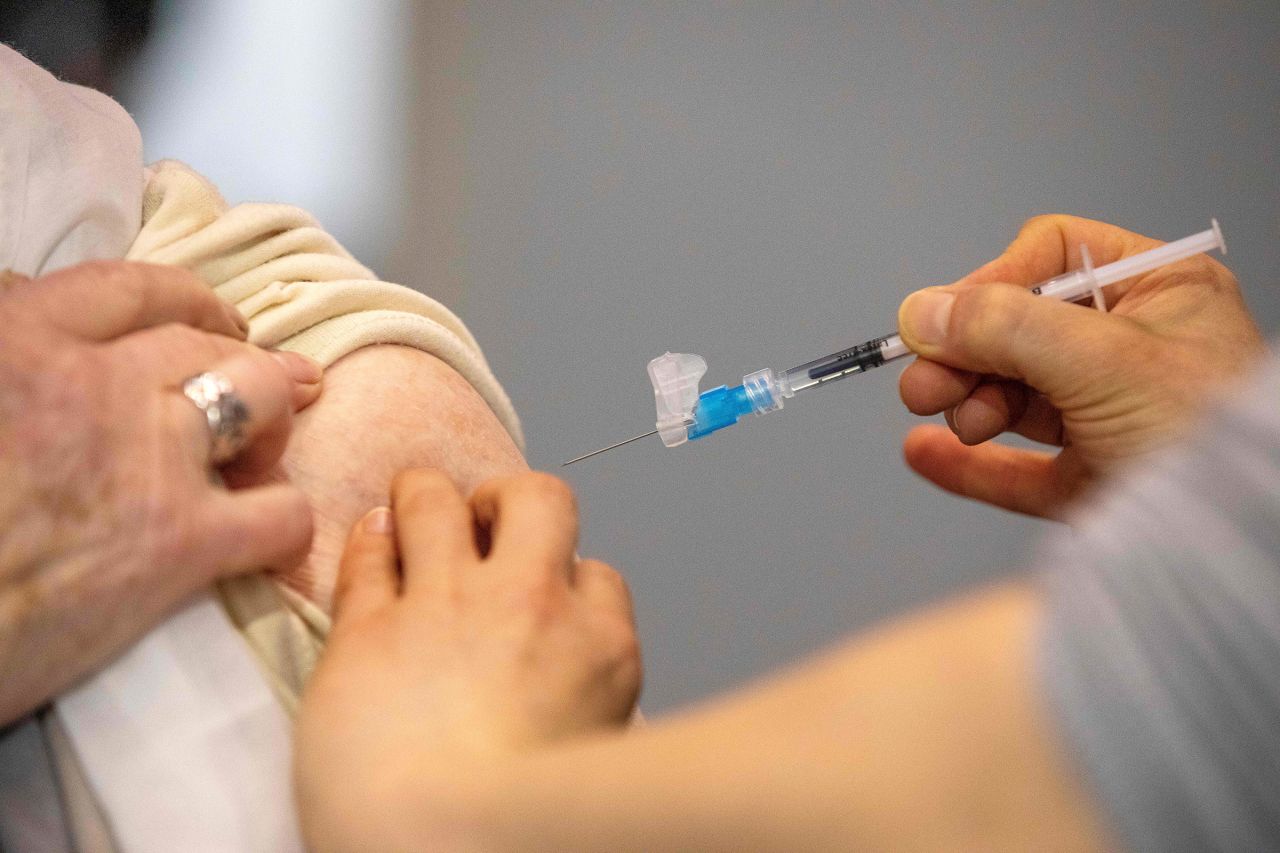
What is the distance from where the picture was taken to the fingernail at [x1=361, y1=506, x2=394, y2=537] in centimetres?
62

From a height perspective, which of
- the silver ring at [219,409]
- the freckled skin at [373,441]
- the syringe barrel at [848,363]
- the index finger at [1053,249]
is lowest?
the freckled skin at [373,441]

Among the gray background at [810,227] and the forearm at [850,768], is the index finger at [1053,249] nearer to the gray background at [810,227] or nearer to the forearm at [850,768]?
the gray background at [810,227]

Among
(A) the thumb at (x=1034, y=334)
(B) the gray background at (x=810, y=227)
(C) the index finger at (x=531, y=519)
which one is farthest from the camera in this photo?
(B) the gray background at (x=810, y=227)

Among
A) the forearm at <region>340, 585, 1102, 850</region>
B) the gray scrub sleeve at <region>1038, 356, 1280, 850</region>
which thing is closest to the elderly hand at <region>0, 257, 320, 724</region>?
the forearm at <region>340, 585, 1102, 850</region>

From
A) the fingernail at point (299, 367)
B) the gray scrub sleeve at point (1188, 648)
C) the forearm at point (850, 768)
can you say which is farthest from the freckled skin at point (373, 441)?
the gray scrub sleeve at point (1188, 648)

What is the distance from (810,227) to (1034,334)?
0.62 metres

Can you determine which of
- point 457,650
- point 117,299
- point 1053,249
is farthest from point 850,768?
point 1053,249

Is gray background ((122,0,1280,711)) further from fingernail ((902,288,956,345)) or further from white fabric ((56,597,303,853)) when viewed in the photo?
white fabric ((56,597,303,853))

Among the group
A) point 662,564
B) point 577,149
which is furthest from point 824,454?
point 577,149

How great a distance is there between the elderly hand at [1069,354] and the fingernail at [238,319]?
560mm

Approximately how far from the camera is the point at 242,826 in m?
0.52

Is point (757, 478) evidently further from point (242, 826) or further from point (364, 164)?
point (242, 826)

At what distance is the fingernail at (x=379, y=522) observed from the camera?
2.03ft

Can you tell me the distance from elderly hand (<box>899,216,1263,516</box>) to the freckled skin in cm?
41
